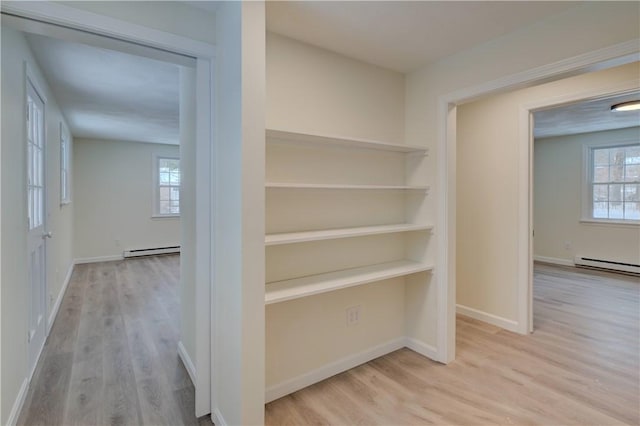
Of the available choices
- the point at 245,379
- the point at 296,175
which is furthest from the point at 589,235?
the point at 245,379

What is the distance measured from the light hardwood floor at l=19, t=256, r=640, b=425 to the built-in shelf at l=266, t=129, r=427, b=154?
5.53ft

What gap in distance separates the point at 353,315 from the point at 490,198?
2.00m

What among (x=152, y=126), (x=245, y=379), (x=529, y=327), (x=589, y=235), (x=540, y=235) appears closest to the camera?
(x=245, y=379)

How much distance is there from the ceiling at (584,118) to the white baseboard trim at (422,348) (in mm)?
2997

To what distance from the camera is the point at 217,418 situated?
1898mm

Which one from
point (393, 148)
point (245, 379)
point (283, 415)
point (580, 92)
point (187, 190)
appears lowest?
point (283, 415)

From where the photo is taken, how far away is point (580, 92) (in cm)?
289

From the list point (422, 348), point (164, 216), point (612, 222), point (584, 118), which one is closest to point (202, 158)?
point (422, 348)

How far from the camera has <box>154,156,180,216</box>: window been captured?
7.09 metres

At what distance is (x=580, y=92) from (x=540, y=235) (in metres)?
4.30

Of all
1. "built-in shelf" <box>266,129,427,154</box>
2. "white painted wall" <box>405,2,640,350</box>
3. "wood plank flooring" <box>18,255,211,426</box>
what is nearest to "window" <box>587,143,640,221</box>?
"white painted wall" <box>405,2,640,350</box>

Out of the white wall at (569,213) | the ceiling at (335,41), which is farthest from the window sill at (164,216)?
the white wall at (569,213)

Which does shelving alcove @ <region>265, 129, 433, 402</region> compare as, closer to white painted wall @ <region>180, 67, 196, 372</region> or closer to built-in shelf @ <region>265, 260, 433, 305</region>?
built-in shelf @ <region>265, 260, 433, 305</region>

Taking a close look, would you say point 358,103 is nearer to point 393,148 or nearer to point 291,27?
point 393,148
